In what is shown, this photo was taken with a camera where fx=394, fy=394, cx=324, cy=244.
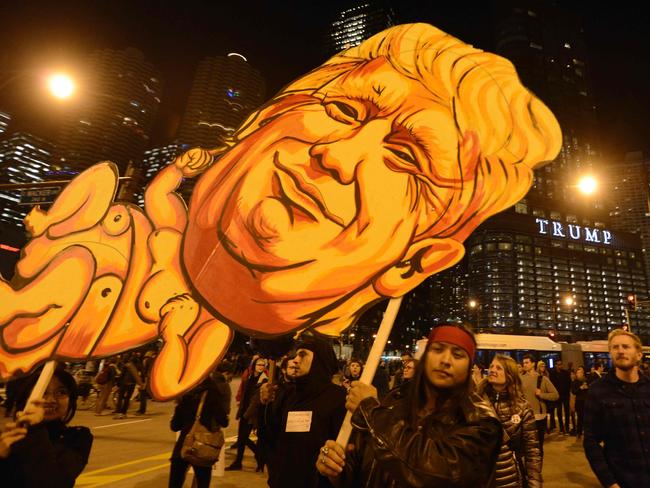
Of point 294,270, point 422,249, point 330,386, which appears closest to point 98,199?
point 294,270

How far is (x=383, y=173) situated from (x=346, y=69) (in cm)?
130

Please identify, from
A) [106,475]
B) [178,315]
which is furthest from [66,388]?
[106,475]

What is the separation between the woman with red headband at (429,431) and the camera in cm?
157

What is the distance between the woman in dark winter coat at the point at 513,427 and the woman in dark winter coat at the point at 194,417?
10.3ft

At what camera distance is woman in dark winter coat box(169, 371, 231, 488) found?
4.52 m

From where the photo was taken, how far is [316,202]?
3209mm

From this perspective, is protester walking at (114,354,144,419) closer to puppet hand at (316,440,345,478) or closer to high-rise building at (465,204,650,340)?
puppet hand at (316,440,345,478)

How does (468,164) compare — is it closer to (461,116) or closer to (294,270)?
(461,116)

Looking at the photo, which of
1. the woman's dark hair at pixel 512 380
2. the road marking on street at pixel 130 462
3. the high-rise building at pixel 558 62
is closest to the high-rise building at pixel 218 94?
the road marking on street at pixel 130 462

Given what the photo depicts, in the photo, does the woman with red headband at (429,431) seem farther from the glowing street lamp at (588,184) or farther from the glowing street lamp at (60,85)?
the glowing street lamp at (60,85)

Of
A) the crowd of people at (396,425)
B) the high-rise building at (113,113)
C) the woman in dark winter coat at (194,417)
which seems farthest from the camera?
the high-rise building at (113,113)

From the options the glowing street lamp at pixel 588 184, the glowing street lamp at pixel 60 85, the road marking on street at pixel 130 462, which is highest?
the glowing street lamp at pixel 60 85

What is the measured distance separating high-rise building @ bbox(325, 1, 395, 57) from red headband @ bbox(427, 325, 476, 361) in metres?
179

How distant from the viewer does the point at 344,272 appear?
111 inches
